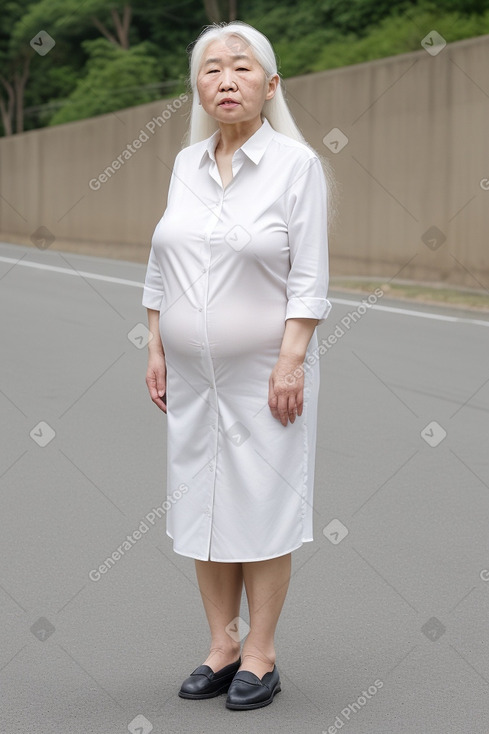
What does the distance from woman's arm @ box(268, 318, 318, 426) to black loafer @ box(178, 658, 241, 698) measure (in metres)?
0.95

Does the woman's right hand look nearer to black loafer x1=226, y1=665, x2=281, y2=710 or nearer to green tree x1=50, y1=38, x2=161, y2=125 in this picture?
black loafer x1=226, y1=665, x2=281, y2=710

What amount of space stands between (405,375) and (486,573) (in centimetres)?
513

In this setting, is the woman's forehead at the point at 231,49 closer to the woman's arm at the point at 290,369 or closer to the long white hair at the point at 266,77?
the long white hair at the point at 266,77

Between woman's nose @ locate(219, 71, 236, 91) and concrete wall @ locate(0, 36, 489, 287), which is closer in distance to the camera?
woman's nose @ locate(219, 71, 236, 91)

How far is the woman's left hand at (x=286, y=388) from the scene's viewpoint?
390cm

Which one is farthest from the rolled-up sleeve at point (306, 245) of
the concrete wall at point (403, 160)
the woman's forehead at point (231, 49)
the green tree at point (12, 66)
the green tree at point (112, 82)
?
the green tree at point (12, 66)

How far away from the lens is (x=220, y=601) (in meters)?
4.23

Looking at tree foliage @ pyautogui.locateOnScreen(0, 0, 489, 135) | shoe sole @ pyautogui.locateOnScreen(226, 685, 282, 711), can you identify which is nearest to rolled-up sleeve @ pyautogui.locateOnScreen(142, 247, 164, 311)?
shoe sole @ pyautogui.locateOnScreen(226, 685, 282, 711)

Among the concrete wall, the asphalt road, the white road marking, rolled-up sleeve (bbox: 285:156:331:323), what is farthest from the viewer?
the concrete wall

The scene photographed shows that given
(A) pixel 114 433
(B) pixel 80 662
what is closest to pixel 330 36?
(A) pixel 114 433

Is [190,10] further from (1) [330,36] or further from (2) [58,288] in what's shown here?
(2) [58,288]

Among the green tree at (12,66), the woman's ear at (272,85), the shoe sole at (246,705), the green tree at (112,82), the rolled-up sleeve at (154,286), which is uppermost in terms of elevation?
the green tree at (12,66)

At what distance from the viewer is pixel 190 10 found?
40.2 m

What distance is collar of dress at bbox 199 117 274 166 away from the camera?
3971 millimetres
